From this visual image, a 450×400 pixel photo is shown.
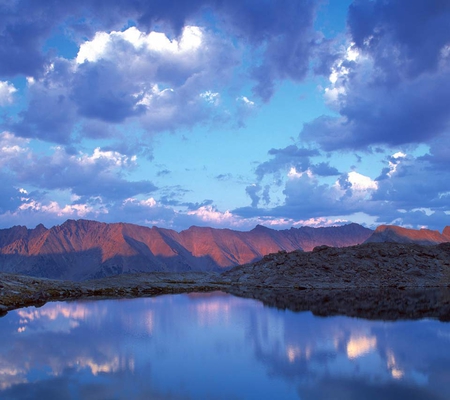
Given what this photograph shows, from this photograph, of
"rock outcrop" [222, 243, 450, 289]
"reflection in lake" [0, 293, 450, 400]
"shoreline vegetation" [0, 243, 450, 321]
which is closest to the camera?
"reflection in lake" [0, 293, 450, 400]

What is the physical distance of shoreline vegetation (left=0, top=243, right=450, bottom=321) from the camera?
62156 millimetres

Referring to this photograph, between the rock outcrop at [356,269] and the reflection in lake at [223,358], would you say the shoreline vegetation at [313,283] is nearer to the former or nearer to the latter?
the rock outcrop at [356,269]

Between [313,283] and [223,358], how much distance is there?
64673 mm

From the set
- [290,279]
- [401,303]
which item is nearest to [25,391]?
[401,303]

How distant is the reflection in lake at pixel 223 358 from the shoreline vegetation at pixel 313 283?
16115mm

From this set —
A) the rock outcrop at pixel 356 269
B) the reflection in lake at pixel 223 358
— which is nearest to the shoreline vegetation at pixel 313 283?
the rock outcrop at pixel 356 269

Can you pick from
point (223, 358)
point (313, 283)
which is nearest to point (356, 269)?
point (313, 283)

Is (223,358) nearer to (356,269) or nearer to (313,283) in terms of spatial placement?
(313,283)

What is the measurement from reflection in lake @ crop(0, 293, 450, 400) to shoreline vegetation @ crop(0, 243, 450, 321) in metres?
16.1

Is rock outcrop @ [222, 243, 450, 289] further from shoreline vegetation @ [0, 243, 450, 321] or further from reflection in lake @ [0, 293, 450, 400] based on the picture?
reflection in lake @ [0, 293, 450, 400]

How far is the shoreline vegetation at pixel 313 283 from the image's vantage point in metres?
62.2

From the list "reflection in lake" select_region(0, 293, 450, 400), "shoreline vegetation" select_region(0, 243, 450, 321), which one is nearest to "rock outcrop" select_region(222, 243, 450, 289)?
"shoreline vegetation" select_region(0, 243, 450, 321)

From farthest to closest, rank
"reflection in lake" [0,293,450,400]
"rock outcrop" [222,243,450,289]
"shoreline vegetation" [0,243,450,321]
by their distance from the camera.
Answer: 1. "rock outcrop" [222,243,450,289]
2. "shoreline vegetation" [0,243,450,321]
3. "reflection in lake" [0,293,450,400]

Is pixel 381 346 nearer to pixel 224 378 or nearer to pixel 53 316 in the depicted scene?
pixel 224 378
